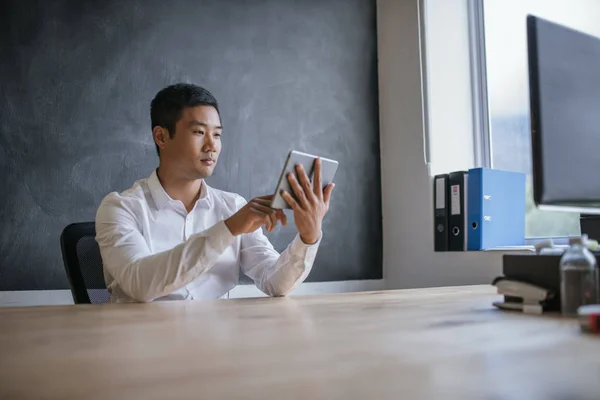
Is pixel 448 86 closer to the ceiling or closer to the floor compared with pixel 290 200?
closer to the ceiling

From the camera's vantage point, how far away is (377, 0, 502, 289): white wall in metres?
3.01

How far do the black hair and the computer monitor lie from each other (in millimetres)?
1218

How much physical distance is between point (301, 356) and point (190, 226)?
1478 millimetres

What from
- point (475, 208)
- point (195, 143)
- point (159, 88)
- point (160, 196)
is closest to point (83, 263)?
point (160, 196)

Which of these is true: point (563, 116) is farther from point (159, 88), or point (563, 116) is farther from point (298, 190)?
point (159, 88)

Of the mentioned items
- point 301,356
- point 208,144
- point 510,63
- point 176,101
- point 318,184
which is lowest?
point 301,356

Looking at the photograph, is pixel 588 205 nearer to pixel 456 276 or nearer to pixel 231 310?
pixel 231 310

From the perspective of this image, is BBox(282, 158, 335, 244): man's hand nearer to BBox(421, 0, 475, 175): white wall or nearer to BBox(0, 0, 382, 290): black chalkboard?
BBox(0, 0, 382, 290): black chalkboard

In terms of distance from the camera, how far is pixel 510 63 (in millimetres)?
3174

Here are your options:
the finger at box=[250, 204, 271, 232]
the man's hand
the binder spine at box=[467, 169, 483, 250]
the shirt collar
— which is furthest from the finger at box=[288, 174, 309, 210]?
the binder spine at box=[467, 169, 483, 250]

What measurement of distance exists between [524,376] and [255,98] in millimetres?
2580

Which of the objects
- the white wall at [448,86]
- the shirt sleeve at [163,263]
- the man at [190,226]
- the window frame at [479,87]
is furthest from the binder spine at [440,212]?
the shirt sleeve at [163,263]

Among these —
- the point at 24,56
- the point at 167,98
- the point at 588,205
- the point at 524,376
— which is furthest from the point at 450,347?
the point at 24,56

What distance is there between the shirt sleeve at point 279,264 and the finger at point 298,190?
169 millimetres
